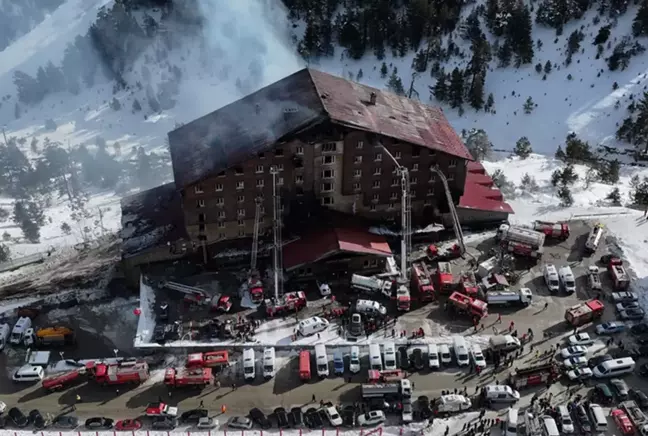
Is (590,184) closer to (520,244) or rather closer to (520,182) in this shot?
(520,182)

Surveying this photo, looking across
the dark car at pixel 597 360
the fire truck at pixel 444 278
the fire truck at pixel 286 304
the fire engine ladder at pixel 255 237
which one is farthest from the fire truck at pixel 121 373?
the dark car at pixel 597 360

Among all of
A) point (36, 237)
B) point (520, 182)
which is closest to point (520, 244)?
point (520, 182)

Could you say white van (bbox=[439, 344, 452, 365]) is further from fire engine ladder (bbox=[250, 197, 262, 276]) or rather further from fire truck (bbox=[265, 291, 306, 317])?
fire engine ladder (bbox=[250, 197, 262, 276])

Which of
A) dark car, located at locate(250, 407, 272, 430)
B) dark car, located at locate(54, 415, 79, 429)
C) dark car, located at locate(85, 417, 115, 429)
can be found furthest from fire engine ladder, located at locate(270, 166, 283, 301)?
dark car, located at locate(54, 415, 79, 429)

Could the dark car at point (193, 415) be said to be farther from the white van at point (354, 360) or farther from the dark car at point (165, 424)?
the white van at point (354, 360)

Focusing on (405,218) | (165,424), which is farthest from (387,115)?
(165,424)

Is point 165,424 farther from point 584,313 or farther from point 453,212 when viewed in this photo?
point 584,313
